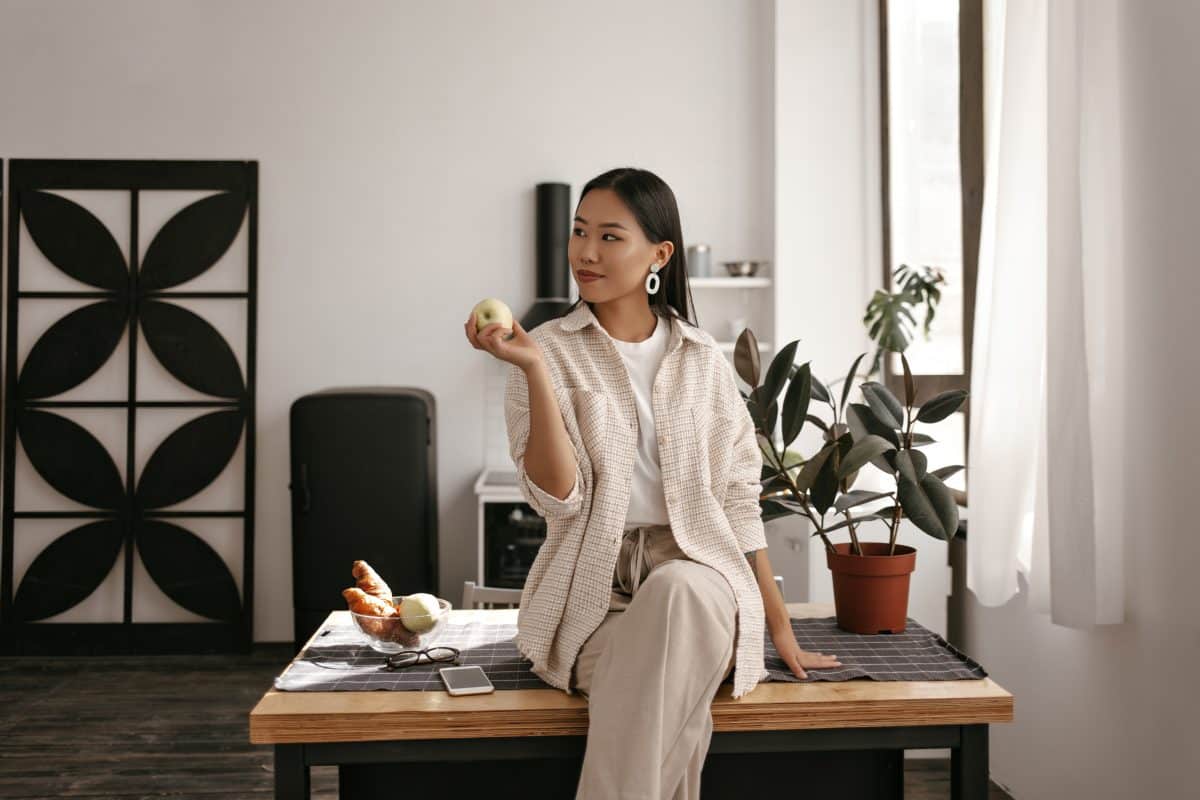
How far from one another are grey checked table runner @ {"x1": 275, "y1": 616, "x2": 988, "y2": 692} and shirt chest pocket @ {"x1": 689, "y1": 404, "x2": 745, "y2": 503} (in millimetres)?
336

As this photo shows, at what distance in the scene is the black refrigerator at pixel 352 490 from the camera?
13.6 ft

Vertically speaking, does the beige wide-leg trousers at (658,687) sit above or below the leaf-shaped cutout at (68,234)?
below

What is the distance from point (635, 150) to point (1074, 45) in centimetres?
258

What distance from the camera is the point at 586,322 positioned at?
6.10 ft

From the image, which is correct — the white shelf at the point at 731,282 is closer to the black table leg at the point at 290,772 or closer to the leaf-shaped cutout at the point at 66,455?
the leaf-shaped cutout at the point at 66,455

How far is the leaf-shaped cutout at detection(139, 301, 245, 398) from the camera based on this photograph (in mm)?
4543

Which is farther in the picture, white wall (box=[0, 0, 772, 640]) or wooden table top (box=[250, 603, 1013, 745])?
white wall (box=[0, 0, 772, 640])

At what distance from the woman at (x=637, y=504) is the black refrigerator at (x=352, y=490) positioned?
239cm

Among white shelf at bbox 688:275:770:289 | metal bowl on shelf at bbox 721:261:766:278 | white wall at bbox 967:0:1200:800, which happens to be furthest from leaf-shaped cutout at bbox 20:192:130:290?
white wall at bbox 967:0:1200:800

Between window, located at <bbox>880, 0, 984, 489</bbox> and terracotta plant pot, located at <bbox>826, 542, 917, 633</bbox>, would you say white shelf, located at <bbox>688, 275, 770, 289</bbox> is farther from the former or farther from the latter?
terracotta plant pot, located at <bbox>826, 542, 917, 633</bbox>

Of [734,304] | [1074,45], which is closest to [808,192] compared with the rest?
[734,304]

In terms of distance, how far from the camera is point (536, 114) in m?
4.62

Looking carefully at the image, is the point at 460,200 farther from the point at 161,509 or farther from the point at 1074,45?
the point at 1074,45

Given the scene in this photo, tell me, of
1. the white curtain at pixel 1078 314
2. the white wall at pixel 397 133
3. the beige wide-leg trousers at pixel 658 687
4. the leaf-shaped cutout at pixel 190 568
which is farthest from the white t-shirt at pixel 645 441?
the leaf-shaped cutout at pixel 190 568
